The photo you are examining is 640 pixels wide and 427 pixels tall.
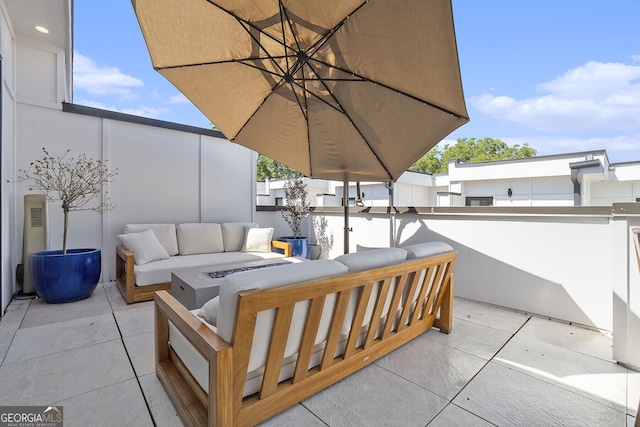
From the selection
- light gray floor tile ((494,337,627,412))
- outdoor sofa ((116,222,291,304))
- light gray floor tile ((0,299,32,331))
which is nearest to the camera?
light gray floor tile ((494,337,627,412))

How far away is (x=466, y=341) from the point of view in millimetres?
2426

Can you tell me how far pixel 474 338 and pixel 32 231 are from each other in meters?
4.99

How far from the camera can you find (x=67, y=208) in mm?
3416

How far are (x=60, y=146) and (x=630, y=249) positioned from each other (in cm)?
624

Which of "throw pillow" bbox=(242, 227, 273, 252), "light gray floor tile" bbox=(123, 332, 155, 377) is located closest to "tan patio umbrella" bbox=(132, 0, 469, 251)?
"throw pillow" bbox=(242, 227, 273, 252)

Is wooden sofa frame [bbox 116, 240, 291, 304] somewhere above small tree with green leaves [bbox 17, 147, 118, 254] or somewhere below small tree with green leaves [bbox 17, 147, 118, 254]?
below

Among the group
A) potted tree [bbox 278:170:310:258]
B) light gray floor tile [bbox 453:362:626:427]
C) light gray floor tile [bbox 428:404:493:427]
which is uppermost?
potted tree [bbox 278:170:310:258]

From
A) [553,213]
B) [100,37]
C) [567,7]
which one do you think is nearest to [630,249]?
[553,213]

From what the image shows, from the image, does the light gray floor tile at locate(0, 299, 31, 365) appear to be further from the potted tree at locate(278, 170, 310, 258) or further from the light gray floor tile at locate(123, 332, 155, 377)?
the potted tree at locate(278, 170, 310, 258)

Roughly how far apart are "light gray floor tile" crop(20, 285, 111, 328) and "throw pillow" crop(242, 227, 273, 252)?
198 cm

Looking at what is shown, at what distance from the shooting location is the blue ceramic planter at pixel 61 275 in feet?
10.4

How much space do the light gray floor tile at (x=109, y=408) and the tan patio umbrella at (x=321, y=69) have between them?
7.73ft

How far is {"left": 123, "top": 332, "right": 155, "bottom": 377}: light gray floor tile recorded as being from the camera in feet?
6.42

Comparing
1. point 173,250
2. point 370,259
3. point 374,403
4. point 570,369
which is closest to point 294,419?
point 374,403
